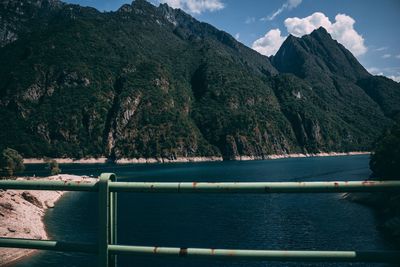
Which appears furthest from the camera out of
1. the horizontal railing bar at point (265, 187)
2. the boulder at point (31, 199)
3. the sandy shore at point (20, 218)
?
the boulder at point (31, 199)

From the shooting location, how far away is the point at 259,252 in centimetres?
287

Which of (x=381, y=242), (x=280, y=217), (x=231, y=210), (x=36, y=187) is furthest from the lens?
(x=231, y=210)

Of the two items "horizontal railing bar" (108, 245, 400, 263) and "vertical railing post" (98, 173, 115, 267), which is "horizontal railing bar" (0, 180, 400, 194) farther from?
"horizontal railing bar" (108, 245, 400, 263)

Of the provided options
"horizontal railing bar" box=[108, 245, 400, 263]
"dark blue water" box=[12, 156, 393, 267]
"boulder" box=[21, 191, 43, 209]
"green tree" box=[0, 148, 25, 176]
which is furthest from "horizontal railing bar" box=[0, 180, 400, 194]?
"green tree" box=[0, 148, 25, 176]

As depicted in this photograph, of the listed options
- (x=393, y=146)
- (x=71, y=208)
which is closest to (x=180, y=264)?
(x=71, y=208)

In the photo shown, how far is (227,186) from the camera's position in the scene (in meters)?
2.96

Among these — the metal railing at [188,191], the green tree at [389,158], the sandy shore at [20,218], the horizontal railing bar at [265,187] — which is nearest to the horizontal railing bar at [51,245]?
the metal railing at [188,191]

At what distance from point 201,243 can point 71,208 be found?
34.4 m

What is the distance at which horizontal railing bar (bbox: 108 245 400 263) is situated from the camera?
9.06 ft

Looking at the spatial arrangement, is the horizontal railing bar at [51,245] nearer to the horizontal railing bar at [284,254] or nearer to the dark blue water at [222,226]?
the horizontal railing bar at [284,254]

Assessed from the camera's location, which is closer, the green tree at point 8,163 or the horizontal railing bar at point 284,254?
the horizontal railing bar at point 284,254

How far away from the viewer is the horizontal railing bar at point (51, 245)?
10.3 feet

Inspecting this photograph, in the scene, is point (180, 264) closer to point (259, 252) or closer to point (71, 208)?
point (259, 252)

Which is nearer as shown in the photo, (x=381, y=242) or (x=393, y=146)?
(x=381, y=242)
